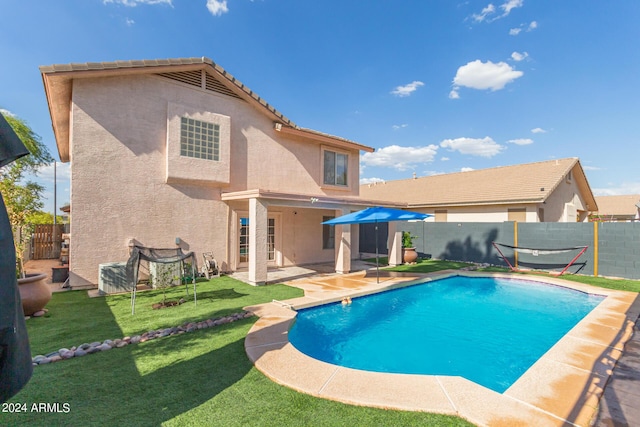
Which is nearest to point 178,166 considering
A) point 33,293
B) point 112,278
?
point 112,278

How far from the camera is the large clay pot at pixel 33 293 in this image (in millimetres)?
6875

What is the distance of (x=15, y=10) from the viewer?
10477mm

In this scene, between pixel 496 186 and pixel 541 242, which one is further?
pixel 496 186

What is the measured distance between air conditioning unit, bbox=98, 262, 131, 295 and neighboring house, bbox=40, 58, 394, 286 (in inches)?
32.3

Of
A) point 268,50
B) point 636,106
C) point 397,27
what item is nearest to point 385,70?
point 397,27

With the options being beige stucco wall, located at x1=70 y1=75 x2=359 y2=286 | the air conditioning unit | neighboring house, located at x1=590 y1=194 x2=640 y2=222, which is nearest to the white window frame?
beige stucco wall, located at x1=70 y1=75 x2=359 y2=286

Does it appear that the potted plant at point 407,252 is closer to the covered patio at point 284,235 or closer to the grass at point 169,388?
the covered patio at point 284,235

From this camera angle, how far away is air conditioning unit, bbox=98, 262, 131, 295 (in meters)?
9.53

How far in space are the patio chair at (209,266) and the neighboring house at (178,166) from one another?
28cm

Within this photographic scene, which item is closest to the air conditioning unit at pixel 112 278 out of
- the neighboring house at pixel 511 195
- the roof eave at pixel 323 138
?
the roof eave at pixel 323 138

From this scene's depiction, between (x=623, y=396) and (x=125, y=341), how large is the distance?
7863 millimetres

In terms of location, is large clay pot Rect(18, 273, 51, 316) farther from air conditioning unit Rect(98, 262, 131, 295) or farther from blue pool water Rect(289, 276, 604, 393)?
blue pool water Rect(289, 276, 604, 393)

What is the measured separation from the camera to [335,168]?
17156mm

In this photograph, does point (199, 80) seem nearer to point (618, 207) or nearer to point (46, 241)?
point (46, 241)
